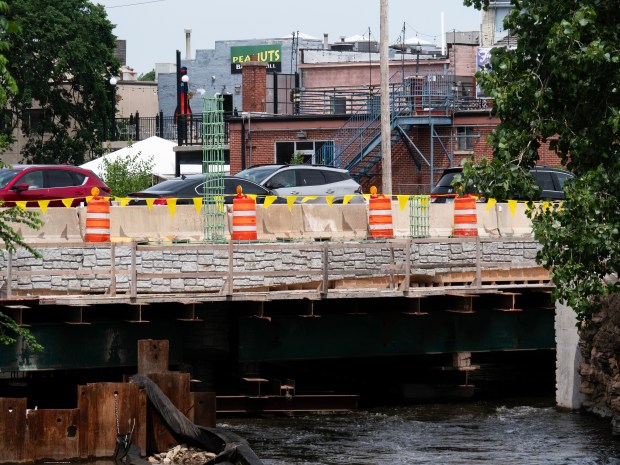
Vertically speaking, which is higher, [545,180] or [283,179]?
[283,179]

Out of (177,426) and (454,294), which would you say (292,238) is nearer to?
(454,294)

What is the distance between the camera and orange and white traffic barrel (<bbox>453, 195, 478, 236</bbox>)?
96.8ft

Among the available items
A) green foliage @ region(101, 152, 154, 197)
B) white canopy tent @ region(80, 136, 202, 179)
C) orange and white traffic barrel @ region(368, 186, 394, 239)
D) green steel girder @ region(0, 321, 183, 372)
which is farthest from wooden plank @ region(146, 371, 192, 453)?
white canopy tent @ region(80, 136, 202, 179)

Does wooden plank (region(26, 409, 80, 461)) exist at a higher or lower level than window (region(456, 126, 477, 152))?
lower

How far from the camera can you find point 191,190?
3256 centimetres

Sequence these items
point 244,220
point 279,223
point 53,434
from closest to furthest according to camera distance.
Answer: point 53,434 → point 244,220 → point 279,223

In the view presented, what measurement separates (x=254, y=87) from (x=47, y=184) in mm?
21992

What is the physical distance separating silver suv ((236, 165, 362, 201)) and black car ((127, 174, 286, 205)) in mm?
1609

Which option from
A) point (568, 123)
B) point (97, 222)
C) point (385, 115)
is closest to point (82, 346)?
point (97, 222)

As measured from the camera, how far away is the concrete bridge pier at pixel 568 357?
24.7 m

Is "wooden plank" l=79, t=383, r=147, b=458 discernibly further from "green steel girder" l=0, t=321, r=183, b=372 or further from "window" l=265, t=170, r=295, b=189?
"window" l=265, t=170, r=295, b=189

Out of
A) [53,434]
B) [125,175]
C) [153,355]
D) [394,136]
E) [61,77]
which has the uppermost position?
[61,77]

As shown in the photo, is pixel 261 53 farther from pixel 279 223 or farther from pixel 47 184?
pixel 279 223

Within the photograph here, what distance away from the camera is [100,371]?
27.2 meters
